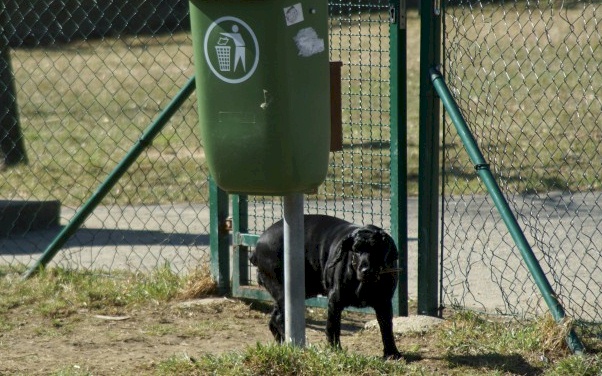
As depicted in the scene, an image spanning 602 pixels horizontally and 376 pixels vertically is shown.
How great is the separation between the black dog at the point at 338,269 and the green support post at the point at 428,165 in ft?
2.02

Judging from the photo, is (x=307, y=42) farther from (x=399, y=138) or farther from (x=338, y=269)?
(x=399, y=138)

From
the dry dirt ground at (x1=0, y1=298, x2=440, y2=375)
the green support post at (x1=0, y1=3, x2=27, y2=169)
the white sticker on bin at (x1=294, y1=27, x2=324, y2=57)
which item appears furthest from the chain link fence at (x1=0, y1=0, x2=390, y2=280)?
the white sticker on bin at (x1=294, y1=27, x2=324, y2=57)

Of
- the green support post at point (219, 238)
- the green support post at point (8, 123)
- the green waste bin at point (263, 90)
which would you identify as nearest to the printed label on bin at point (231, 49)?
the green waste bin at point (263, 90)

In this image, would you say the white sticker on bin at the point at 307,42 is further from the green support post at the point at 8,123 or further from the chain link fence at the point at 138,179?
the green support post at the point at 8,123

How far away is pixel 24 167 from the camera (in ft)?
33.4

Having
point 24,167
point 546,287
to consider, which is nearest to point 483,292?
point 546,287

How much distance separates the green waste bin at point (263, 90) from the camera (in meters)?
4.05

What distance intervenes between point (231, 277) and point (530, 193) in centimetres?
347

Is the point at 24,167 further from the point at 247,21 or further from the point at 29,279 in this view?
the point at 247,21

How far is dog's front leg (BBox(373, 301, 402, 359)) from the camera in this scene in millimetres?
4652

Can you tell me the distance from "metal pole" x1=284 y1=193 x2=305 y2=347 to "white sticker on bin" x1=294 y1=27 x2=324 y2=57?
2.04 ft

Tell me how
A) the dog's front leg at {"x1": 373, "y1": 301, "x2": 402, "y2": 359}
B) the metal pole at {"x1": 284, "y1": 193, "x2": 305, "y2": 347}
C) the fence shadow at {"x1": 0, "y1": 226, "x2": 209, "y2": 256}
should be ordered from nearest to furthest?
the metal pole at {"x1": 284, "y1": 193, "x2": 305, "y2": 347} < the dog's front leg at {"x1": 373, "y1": 301, "x2": 402, "y2": 359} < the fence shadow at {"x1": 0, "y1": 226, "x2": 209, "y2": 256}

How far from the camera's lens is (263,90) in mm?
4094

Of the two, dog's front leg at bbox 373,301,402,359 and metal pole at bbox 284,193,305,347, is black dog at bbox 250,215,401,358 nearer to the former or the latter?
dog's front leg at bbox 373,301,402,359
